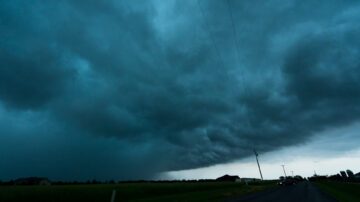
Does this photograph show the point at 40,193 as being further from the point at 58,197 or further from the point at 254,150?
the point at 254,150

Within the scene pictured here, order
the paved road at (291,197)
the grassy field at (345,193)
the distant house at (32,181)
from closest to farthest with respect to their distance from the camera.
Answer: the paved road at (291,197) < the grassy field at (345,193) < the distant house at (32,181)

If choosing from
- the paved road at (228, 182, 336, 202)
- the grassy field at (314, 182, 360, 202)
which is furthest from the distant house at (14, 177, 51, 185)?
the grassy field at (314, 182, 360, 202)

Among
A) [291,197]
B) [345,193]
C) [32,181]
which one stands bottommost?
[291,197]

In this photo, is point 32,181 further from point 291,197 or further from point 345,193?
point 345,193

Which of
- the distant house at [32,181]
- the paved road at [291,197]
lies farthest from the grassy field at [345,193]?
the distant house at [32,181]

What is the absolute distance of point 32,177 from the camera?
298ft

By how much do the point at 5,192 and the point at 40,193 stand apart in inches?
158

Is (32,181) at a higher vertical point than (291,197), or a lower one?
higher

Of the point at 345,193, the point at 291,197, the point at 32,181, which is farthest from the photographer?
the point at 32,181

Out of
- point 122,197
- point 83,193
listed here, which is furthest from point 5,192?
point 122,197

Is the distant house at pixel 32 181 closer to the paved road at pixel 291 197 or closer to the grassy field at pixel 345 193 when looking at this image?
the paved road at pixel 291 197

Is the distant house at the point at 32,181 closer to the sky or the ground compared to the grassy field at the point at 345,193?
closer to the sky

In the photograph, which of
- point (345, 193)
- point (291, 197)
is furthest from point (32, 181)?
point (345, 193)

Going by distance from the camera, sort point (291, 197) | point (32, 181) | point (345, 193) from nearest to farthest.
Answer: point (291, 197)
point (345, 193)
point (32, 181)
